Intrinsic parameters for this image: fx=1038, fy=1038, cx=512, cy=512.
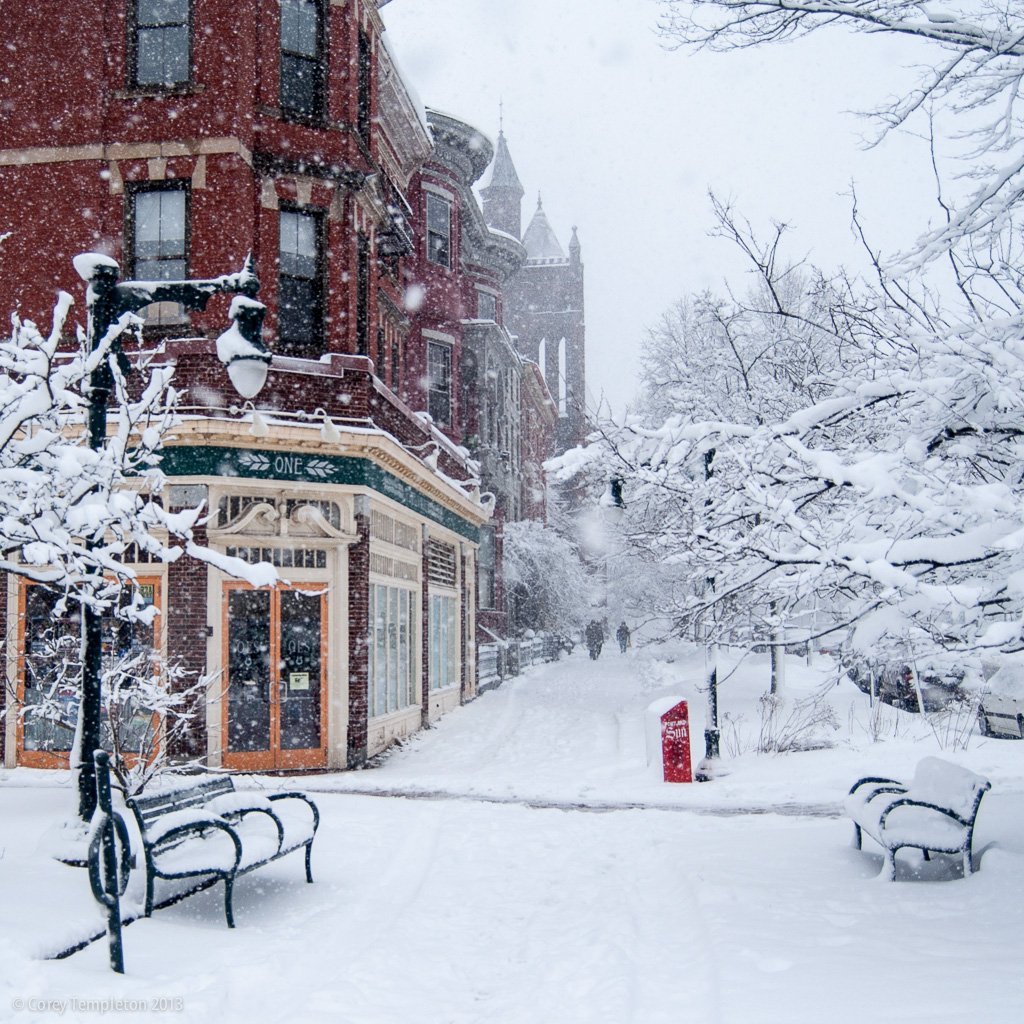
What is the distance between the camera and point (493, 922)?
692cm

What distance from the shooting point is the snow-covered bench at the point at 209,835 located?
21.0 feet

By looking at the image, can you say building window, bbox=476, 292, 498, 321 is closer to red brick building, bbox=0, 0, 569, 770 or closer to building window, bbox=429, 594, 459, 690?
building window, bbox=429, 594, 459, 690

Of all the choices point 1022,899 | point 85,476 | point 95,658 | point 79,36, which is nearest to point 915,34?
point 1022,899

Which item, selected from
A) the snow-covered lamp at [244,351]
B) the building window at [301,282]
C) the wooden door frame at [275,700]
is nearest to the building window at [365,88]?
the building window at [301,282]

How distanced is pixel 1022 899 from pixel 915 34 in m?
5.50

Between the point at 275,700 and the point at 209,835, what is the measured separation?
20.9ft

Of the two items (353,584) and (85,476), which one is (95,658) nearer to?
(85,476)

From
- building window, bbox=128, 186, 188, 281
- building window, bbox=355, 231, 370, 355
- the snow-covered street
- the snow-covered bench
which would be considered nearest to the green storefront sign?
building window, bbox=355, 231, 370, 355

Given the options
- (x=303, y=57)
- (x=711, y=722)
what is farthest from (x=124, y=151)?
(x=711, y=722)

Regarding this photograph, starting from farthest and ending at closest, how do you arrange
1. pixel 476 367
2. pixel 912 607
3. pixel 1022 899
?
pixel 476 367
pixel 1022 899
pixel 912 607

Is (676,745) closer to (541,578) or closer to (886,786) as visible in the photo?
(886,786)

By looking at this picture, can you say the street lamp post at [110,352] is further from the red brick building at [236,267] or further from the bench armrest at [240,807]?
the red brick building at [236,267]

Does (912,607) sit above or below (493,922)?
above

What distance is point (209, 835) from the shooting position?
7.47 m
